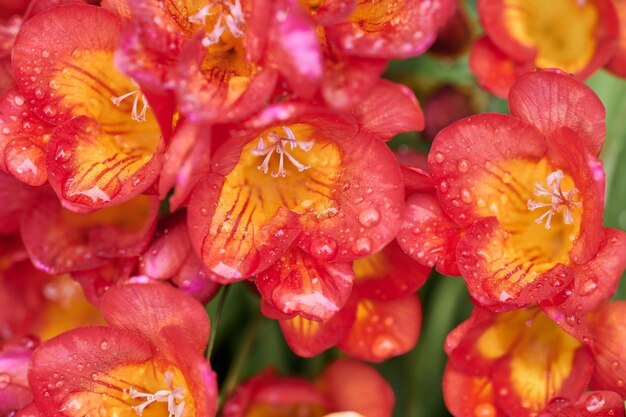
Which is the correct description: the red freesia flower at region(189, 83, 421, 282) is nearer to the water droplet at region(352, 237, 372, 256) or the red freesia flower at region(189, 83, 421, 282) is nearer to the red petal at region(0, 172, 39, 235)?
the water droplet at region(352, 237, 372, 256)


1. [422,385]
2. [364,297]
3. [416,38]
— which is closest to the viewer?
[416,38]

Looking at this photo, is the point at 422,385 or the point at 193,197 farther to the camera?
the point at 422,385

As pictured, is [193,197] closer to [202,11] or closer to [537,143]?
[202,11]

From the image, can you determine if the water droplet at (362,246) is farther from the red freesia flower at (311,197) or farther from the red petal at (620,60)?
the red petal at (620,60)

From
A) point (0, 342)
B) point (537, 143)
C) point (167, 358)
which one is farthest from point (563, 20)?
point (0, 342)

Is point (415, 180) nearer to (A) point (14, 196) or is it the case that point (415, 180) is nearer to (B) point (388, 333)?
(B) point (388, 333)

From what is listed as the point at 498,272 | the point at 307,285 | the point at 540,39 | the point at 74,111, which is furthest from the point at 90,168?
the point at 540,39

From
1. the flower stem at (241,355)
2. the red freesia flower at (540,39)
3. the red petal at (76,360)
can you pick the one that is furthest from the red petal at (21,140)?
the red freesia flower at (540,39)
